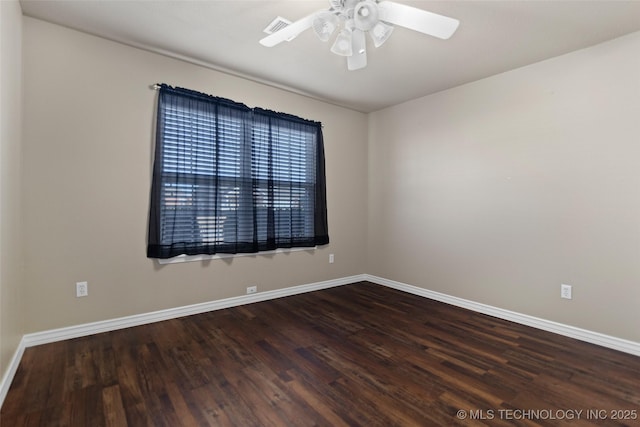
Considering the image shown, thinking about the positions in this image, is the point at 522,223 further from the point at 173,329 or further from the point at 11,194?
the point at 11,194

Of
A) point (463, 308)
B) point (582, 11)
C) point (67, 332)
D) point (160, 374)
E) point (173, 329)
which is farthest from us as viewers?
point (463, 308)

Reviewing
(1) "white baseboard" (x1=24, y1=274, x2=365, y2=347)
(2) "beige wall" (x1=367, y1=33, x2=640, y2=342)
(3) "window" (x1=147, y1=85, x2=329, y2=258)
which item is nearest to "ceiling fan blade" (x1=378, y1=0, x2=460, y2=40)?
(2) "beige wall" (x1=367, y1=33, x2=640, y2=342)

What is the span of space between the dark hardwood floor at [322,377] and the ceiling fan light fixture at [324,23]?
2.20 m

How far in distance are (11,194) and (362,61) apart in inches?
99.1

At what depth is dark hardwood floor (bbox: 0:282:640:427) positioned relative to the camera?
1.58m

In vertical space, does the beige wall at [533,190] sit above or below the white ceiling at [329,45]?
below

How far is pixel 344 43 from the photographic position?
196 centimetres

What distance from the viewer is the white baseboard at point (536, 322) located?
236cm

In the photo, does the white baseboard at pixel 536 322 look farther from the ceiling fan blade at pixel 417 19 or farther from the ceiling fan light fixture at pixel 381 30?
the ceiling fan light fixture at pixel 381 30

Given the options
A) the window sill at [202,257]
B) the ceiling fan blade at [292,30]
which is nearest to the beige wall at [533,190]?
the window sill at [202,257]

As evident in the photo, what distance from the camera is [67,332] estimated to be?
2.38m

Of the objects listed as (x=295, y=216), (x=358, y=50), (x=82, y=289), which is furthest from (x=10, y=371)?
(x=358, y=50)

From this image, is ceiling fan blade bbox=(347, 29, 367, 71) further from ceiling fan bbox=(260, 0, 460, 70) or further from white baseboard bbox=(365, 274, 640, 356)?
white baseboard bbox=(365, 274, 640, 356)

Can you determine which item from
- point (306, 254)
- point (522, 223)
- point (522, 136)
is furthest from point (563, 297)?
point (306, 254)
